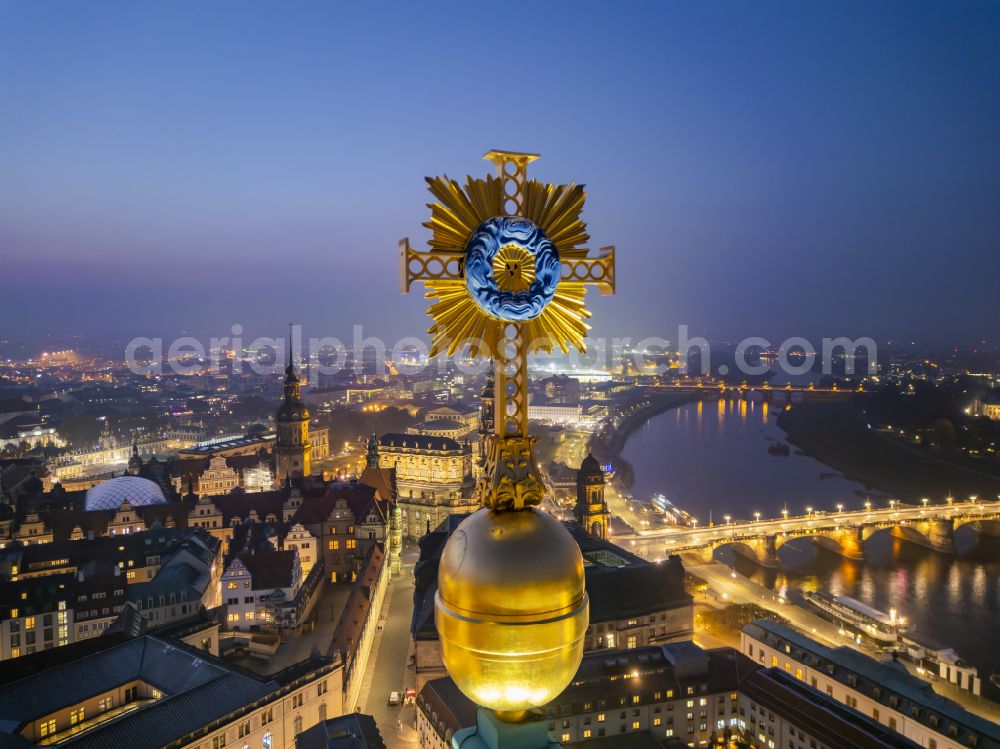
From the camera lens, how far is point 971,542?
41.2m

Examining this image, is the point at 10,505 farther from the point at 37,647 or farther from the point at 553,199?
the point at 553,199

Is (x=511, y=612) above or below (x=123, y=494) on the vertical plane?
above

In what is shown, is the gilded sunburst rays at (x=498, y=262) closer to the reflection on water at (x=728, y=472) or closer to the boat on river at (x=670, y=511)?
the boat on river at (x=670, y=511)

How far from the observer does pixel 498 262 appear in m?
2.33

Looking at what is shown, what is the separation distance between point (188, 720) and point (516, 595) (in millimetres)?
14017

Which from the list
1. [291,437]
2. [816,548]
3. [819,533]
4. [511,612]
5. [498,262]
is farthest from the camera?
[816,548]

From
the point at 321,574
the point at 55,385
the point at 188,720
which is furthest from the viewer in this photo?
the point at 55,385

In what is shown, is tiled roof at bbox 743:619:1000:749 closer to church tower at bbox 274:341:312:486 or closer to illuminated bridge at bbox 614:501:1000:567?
illuminated bridge at bbox 614:501:1000:567

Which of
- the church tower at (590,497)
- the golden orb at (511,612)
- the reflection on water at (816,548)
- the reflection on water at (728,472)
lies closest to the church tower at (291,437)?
the church tower at (590,497)

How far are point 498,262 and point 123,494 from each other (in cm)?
3289

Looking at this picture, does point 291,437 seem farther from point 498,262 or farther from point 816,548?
point 498,262

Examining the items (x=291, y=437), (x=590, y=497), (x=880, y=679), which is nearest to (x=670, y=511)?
(x=590, y=497)

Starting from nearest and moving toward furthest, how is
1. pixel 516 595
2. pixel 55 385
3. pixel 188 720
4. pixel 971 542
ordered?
1. pixel 516 595
2. pixel 188 720
3. pixel 971 542
4. pixel 55 385

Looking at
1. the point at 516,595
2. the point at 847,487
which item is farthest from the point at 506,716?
the point at 847,487
